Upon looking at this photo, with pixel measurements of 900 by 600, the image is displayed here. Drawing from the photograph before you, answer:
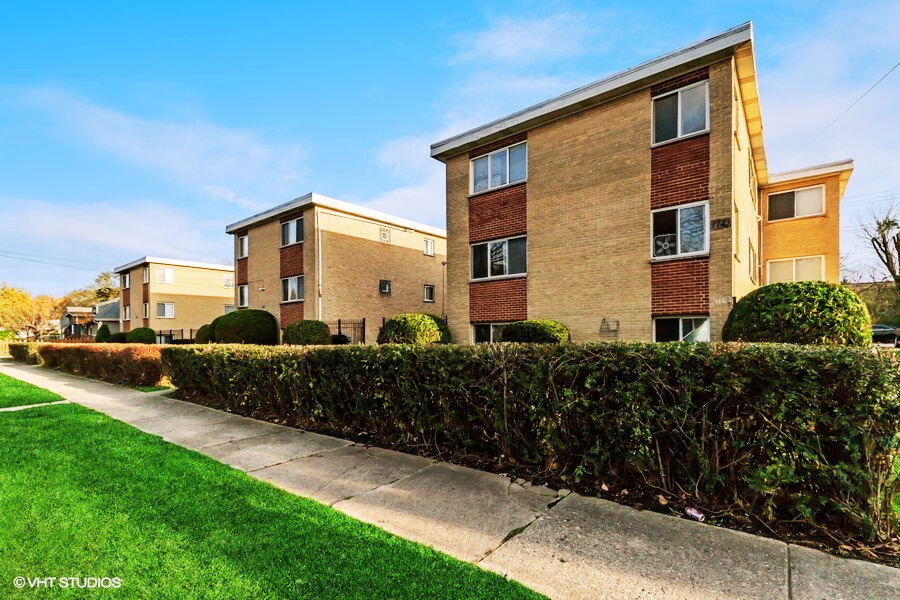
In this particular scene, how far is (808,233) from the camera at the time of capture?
52.2 ft

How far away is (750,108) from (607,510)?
1290 centimetres

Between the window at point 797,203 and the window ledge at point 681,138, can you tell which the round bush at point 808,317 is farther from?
the window at point 797,203

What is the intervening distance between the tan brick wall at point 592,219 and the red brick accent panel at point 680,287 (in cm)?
25

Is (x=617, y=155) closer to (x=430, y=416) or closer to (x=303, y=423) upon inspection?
(x=430, y=416)

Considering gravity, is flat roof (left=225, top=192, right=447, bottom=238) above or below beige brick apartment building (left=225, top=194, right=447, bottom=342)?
above

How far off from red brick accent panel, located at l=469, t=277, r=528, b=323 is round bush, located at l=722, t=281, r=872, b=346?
19.5 ft

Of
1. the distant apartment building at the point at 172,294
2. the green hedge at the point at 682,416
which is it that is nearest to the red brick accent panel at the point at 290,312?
the distant apartment building at the point at 172,294

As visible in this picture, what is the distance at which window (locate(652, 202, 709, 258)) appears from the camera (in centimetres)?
998

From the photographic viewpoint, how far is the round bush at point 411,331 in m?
12.7

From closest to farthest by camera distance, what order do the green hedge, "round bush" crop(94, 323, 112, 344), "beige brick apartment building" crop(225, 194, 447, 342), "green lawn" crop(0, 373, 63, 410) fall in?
the green hedge < "green lawn" crop(0, 373, 63, 410) < "beige brick apartment building" crop(225, 194, 447, 342) < "round bush" crop(94, 323, 112, 344)

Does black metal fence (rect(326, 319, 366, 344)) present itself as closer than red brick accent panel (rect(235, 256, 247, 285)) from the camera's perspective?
Yes

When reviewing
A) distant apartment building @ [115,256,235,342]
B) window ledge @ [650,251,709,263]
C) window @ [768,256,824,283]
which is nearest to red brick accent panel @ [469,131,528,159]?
window ledge @ [650,251,709,263]

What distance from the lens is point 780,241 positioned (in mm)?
16484

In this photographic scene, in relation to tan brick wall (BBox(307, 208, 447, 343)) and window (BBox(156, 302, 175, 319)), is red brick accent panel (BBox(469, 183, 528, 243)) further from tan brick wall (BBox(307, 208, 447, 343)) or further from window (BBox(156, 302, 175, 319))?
window (BBox(156, 302, 175, 319))
